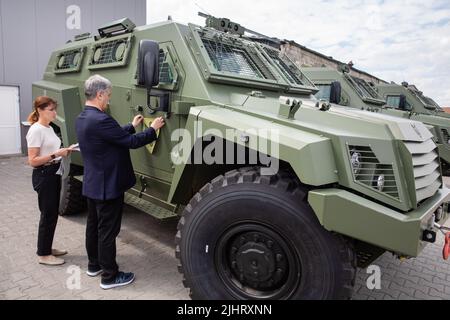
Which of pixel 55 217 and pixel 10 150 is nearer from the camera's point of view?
pixel 55 217

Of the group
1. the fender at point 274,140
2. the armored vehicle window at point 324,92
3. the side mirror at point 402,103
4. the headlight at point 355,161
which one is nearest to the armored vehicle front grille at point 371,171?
the headlight at point 355,161

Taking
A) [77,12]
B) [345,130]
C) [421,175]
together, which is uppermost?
[77,12]

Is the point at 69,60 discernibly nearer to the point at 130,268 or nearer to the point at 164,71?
the point at 164,71

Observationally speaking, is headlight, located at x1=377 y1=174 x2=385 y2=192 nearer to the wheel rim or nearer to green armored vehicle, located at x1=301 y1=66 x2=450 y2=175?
the wheel rim

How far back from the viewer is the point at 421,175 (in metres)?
2.63

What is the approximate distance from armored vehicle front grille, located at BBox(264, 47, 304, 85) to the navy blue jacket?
194 centimetres

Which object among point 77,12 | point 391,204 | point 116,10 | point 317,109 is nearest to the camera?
point 391,204

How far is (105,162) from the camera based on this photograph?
3105mm

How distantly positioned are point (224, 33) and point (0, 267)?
326 cm

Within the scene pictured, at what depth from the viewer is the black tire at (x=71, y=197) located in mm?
4922

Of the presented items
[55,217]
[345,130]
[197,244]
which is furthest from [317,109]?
[55,217]

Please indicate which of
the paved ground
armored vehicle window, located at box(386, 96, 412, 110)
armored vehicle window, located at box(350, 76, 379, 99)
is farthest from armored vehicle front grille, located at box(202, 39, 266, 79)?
armored vehicle window, located at box(386, 96, 412, 110)
